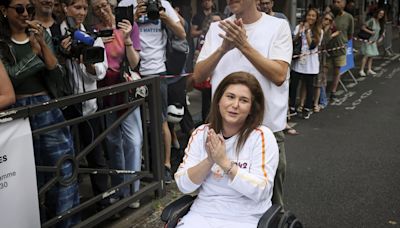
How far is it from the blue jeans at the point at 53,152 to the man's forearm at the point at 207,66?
3.33 ft

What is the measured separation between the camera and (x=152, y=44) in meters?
4.47

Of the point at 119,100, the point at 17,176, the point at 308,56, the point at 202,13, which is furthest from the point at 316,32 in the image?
the point at 17,176

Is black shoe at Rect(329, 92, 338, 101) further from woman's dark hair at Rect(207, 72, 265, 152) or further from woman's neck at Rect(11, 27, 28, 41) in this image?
woman's neck at Rect(11, 27, 28, 41)

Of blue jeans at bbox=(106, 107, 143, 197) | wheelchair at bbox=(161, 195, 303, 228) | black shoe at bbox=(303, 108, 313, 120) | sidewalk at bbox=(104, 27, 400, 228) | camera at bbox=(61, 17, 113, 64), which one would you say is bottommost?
black shoe at bbox=(303, 108, 313, 120)

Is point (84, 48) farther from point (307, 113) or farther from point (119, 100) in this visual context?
point (307, 113)

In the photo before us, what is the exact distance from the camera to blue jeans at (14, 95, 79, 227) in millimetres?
2980

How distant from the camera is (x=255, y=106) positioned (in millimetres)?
2373

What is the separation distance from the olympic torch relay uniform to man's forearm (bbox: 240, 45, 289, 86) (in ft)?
0.92

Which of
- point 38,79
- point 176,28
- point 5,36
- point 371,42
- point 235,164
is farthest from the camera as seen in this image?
point 371,42

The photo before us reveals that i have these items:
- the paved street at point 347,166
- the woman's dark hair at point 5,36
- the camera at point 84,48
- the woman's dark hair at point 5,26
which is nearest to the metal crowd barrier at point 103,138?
the camera at point 84,48

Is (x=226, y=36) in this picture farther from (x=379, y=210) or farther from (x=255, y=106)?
(x=379, y=210)

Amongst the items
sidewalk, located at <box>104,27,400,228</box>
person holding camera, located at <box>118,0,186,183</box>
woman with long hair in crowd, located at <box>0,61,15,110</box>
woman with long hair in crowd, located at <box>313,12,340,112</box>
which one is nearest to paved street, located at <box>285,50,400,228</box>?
woman with long hair in crowd, located at <box>313,12,340,112</box>

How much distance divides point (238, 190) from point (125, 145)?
5.93 ft

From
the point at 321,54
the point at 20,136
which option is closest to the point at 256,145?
the point at 20,136
